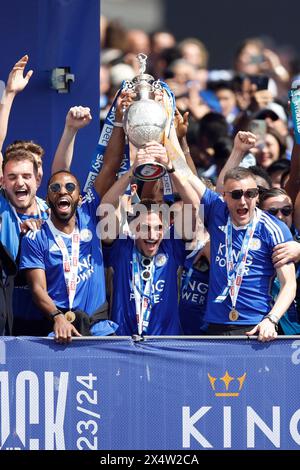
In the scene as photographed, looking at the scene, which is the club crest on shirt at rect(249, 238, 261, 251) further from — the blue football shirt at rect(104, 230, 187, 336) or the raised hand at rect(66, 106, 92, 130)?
the raised hand at rect(66, 106, 92, 130)

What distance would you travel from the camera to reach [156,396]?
337 inches

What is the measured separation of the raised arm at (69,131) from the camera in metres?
9.67

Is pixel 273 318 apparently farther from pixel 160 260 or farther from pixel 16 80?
pixel 16 80

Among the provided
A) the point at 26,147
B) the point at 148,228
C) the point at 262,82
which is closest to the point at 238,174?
the point at 148,228

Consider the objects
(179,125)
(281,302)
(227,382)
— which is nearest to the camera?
(227,382)

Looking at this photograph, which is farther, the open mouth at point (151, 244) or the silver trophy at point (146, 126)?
the open mouth at point (151, 244)

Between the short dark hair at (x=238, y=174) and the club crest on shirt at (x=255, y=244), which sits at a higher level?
the short dark hair at (x=238, y=174)

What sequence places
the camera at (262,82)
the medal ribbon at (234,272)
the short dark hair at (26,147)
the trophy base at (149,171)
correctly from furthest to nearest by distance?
1. the camera at (262,82)
2. the short dark hair at (26,147)
3. the medal ribbon at (234,272)
4. the trophy base at (149,171)

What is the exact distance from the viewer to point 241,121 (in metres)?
13.5

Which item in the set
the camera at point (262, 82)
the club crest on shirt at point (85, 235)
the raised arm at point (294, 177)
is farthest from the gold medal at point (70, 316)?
the camera at point (262, 82)

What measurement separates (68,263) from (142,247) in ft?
1.87

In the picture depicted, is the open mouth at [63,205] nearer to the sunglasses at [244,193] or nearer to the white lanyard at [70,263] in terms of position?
the white lanyard at [70,263]
